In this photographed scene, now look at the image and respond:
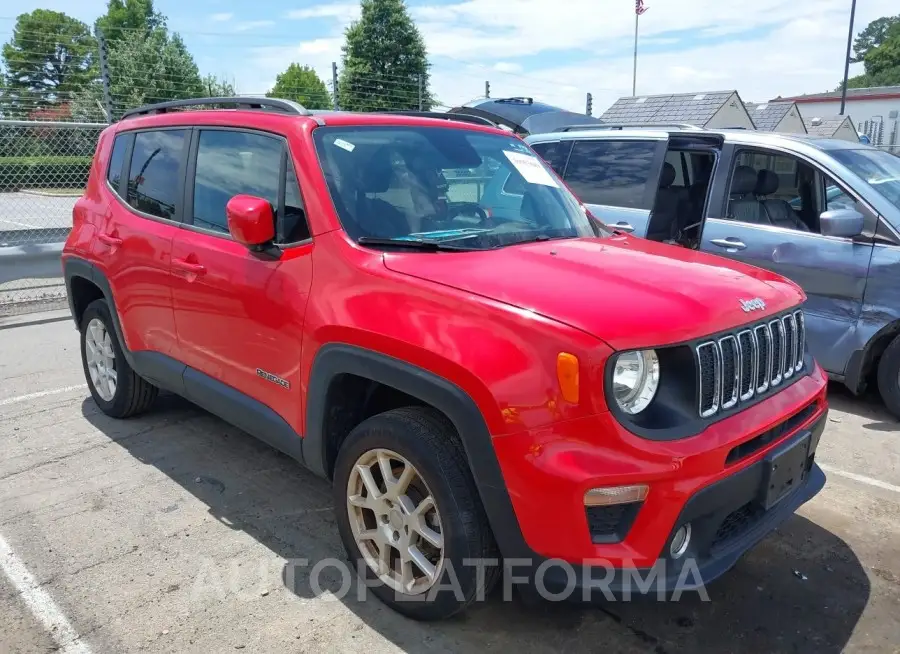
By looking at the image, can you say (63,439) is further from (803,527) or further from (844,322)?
(844,322)

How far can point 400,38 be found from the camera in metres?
38.2

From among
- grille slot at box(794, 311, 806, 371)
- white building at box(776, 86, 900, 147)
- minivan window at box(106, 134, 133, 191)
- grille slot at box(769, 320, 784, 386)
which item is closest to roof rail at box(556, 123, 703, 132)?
grille slot at box(794, 311, 806, 371)

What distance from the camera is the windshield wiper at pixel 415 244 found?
9.42 ft

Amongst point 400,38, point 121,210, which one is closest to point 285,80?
point 400,38

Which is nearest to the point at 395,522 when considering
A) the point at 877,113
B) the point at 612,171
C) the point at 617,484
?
the point at 617,484

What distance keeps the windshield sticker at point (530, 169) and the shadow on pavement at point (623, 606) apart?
1.99 m

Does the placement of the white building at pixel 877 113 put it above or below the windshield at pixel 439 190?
above

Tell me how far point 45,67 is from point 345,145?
24.0m

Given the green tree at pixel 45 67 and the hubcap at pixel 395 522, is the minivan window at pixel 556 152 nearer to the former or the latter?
the hubcap at pixel 395 522

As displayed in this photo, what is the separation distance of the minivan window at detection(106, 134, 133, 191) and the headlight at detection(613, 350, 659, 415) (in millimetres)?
3556

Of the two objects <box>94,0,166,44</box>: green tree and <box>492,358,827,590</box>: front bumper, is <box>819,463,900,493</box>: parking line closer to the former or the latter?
<box>492,358,827,590</box>: front bumper

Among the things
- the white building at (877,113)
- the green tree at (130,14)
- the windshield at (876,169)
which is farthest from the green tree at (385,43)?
the windshield at (876,169)

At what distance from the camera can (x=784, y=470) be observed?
102 inches

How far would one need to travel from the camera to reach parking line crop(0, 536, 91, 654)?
2.70m
